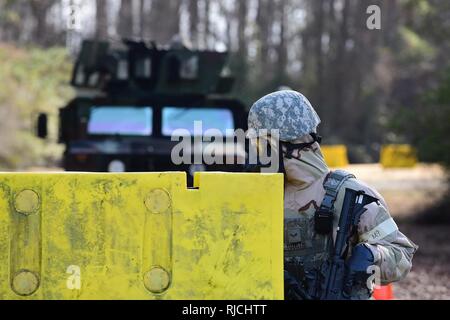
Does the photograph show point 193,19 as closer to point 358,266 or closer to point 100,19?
point 100,19

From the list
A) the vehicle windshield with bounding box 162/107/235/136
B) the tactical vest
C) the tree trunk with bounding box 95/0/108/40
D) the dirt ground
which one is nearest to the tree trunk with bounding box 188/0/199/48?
the tree trunk with bounding box 95/0/108/40

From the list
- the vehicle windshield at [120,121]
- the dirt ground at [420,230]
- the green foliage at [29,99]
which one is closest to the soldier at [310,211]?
the dirt ground at [420,230]

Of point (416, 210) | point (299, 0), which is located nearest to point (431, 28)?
point (416, 210)

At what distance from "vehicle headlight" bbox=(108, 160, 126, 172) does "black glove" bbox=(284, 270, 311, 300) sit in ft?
22.2

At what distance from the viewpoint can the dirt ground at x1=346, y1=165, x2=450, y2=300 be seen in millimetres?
9445

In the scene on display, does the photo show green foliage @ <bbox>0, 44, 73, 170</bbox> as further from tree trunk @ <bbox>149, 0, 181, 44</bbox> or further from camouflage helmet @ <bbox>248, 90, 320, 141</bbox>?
camouflage helmet @ <bbox>248, 90, 320, 141</bbox>

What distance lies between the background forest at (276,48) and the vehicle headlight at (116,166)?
16.0 m

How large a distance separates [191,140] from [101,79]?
6.06 feet

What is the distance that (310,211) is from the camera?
3836mm

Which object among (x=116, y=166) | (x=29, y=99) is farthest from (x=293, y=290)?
(x=29, y=99)

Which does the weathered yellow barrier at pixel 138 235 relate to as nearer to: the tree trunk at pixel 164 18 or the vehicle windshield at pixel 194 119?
the vehicle windshield at pixel 194 119

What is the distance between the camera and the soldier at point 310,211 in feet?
12.2

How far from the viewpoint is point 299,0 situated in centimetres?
4794

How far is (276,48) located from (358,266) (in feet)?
147
